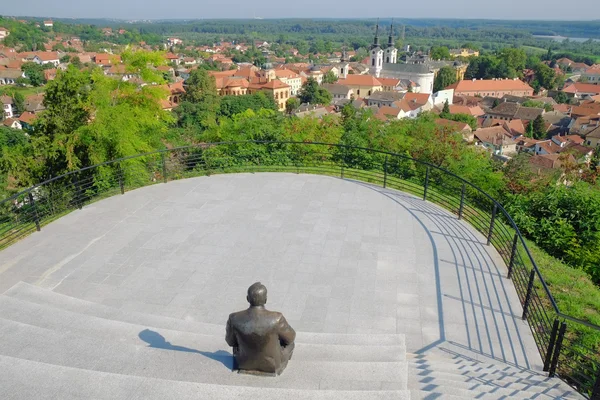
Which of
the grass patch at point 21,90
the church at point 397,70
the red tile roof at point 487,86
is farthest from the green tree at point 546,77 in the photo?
the grass patch at point 21,90

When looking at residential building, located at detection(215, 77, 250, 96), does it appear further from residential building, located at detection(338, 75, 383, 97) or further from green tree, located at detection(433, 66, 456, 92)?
green tree, located at detection(433, 66, 456, 92)

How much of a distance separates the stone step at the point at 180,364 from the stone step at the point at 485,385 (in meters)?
0.24

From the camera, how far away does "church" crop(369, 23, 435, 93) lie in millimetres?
106812

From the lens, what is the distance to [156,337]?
525 centimetres

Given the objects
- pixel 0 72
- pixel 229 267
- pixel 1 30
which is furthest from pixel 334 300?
pixel 1 30

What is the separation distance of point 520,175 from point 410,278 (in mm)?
8485

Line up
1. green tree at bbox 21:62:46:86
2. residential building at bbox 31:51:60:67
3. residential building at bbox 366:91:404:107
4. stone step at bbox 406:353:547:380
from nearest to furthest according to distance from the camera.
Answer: stone step at bbox 406:353:547:380
residential building at bbox 366:91:404:107
green tree at bbox 21:62:46:86
residential building at bbox 31:51:60:67

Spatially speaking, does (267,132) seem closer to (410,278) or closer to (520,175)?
(520,175)

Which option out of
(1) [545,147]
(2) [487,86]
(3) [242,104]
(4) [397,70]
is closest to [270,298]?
(1) [545,147]

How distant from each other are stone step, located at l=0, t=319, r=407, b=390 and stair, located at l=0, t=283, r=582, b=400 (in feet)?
0.03

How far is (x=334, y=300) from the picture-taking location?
21.3 ft

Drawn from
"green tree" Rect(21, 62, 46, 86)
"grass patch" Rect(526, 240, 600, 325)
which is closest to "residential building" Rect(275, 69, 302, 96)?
"green tree" Rect(21, 62, 46, 86)

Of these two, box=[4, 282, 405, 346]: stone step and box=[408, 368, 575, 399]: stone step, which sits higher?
box=[408, 368, 575, 399]: stone step

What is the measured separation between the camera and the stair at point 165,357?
13.1 feet
